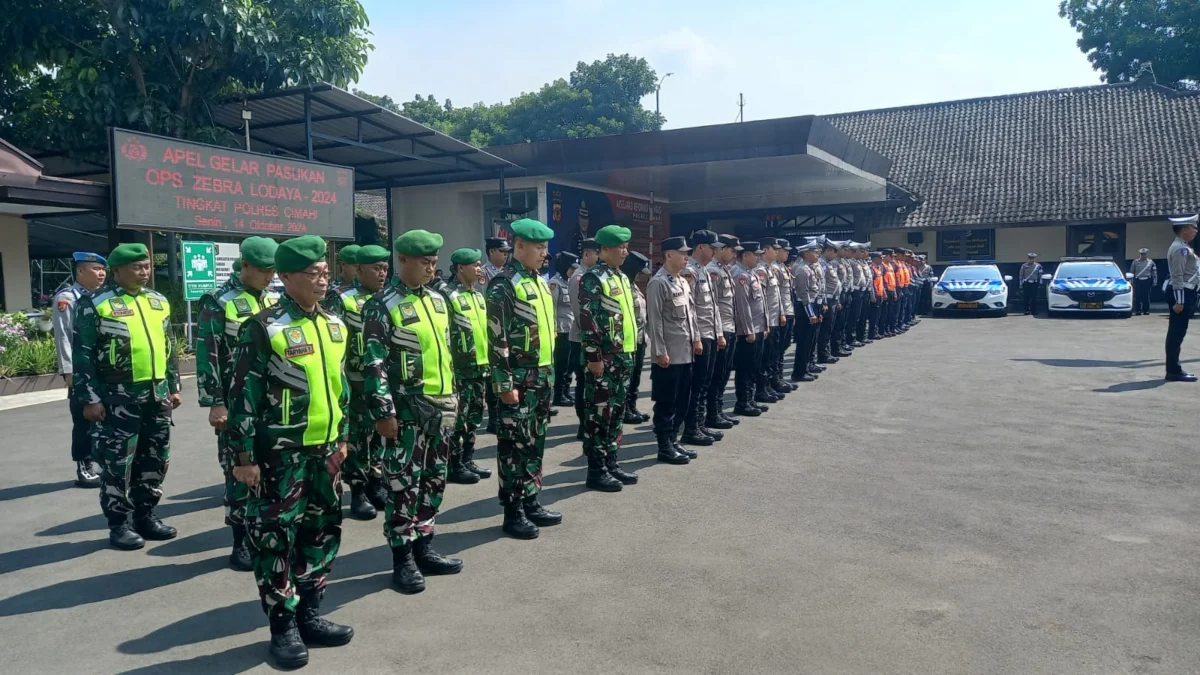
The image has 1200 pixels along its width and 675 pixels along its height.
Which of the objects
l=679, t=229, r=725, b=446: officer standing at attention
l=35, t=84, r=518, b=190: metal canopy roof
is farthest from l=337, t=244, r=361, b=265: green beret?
l=35, t=84, r=518, b=190: metal canopy roof

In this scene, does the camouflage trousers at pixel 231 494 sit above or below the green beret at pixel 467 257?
below

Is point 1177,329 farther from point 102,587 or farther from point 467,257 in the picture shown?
point 102,587

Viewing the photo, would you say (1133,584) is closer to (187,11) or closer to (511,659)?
(511,659)

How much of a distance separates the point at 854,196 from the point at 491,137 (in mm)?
36777

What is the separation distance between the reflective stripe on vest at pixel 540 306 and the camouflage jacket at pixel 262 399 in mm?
2106

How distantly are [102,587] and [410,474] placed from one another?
6.13 ft

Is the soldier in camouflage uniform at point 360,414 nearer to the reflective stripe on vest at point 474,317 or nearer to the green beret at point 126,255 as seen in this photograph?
the reflective stripe on vest at point 474,317

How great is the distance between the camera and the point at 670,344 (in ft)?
24.9

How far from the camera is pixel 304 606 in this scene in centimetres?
401

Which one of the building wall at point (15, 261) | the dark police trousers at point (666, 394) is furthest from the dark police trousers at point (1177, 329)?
the building wall at point (15, 261)

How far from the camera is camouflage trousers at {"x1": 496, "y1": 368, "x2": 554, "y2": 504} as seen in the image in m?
5.57

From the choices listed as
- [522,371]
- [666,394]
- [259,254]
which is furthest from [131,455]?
[666,394]

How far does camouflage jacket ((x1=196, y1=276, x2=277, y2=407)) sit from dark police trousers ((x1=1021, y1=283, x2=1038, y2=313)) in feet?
77.2

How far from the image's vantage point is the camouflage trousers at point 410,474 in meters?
4.65
